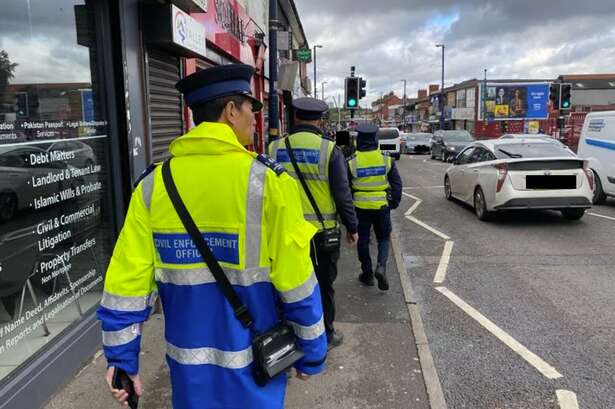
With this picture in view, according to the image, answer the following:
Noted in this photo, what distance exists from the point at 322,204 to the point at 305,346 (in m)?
2.44

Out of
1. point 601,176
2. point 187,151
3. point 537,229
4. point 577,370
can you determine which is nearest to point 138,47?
point 187,151

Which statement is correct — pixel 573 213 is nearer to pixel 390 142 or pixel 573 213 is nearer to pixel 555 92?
pixel 555 92

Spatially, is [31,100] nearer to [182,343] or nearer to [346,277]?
[182,343]

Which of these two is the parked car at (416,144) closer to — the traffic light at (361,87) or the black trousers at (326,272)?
the traffic light at (361,87)

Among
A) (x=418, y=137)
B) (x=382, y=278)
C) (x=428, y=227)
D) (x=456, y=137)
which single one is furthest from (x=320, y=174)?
(x=418, y=137)

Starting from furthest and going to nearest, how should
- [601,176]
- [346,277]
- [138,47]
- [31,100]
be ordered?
[601,176]
[346,277]
[138,47]
[31,100]

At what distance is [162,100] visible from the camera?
5938 millimetres

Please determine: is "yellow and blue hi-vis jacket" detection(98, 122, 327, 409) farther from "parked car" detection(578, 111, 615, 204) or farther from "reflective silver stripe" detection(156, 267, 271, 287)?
"parked car" detection(578, 111, 615, 204)

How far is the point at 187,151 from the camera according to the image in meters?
1.97

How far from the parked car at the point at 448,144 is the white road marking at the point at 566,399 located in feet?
74.7

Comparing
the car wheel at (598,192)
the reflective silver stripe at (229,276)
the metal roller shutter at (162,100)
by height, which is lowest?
the car wheel at (598,192)

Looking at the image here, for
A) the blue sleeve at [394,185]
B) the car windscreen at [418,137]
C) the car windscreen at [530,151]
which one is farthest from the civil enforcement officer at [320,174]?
the car windscreen at [418,137]

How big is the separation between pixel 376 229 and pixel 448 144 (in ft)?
71.8

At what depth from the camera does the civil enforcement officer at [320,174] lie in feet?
14.0
